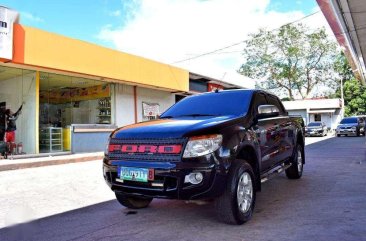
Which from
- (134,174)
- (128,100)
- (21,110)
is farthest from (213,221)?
(128,100)

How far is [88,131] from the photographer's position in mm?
15812

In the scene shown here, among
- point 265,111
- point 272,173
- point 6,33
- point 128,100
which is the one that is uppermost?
point 6,33

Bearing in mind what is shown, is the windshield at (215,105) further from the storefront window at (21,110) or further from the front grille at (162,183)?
the storefront window at (21,110)

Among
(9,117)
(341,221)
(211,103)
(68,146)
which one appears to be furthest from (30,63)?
(341,221)

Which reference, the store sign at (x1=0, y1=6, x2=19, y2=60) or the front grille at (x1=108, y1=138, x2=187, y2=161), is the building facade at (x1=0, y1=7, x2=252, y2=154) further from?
the front grille at (x1=108, y1=138, x2=187, y2=161)

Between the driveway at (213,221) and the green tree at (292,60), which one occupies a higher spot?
the green tree at (292,60)

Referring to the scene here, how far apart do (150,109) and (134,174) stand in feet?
52.4

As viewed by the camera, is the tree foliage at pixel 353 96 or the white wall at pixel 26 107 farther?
the tree foliage at pixel 353 96

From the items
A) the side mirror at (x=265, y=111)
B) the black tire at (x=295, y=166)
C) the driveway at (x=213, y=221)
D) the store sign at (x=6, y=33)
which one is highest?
the store sign at (x=6, y=33)

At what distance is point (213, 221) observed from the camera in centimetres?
443

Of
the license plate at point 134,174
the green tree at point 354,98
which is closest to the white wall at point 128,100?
the license plate at point 134,174

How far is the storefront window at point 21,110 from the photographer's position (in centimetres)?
1348

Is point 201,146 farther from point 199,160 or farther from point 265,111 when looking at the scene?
point 265,111

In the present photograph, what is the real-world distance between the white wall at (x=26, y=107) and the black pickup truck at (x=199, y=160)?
10.0 meters
